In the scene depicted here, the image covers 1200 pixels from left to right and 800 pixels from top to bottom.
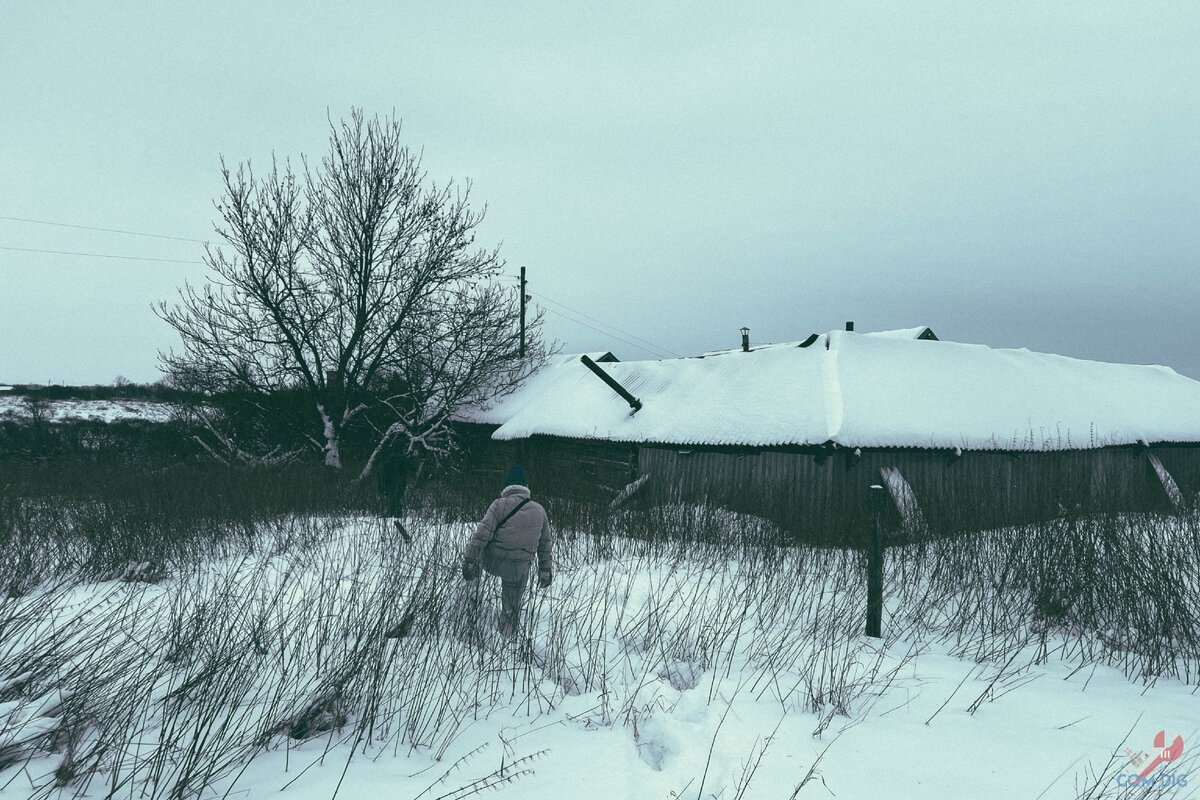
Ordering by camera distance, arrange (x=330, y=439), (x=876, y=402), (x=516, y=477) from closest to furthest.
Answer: (x=516, y=477) → (x=876, y=402) → (x=330, y=439)

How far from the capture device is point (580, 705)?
3771mm

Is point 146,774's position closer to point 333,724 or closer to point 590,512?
point 333,724

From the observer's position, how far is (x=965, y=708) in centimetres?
394

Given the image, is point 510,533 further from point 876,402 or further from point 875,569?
point 876,402

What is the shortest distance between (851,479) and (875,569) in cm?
668

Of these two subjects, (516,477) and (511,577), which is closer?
(511,577)

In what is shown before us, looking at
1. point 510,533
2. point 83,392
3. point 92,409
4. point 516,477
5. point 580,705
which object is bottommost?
point 580,705

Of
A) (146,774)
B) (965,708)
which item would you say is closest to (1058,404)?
(965,708)

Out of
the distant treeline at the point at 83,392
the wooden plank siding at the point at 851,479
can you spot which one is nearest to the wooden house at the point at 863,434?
the wooden plank siding at the point at 851,479

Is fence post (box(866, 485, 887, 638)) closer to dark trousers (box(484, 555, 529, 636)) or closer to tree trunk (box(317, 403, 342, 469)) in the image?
dark trousers (box(484, 555, 529, 636))

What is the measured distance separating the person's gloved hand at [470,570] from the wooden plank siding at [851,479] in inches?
198

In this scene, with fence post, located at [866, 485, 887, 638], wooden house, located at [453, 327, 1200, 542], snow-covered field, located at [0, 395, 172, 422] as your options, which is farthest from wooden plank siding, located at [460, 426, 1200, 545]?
snow-covered field, located at [0, 395, 172, 422]

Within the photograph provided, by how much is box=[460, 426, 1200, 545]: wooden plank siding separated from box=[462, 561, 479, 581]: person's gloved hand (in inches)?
198

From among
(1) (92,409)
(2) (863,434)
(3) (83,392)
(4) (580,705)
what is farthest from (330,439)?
(3) (83,392)
